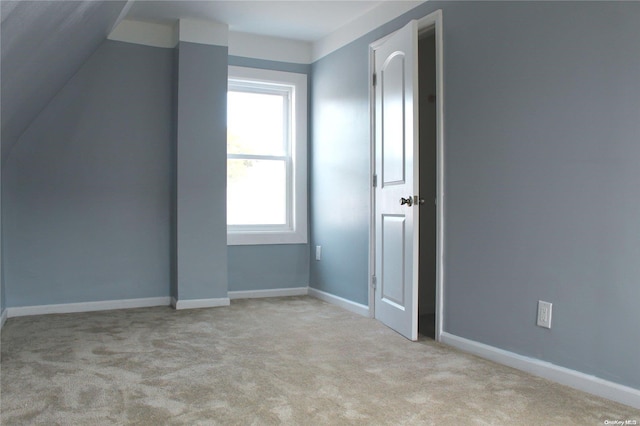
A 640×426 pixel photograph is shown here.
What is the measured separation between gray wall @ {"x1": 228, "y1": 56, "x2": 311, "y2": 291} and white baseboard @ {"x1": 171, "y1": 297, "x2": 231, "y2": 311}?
1.01 feet

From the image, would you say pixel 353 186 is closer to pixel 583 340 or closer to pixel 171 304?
pixel 171 304

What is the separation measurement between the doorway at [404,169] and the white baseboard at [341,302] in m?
0.14

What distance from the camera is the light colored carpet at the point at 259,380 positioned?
2.06 meters

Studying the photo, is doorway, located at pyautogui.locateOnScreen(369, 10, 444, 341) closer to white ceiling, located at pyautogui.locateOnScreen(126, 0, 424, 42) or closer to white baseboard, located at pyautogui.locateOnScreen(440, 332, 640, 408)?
white baseboard, located at pyautogui.locateOnScreen(440, 332, 640, 408)

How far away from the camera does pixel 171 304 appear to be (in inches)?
172

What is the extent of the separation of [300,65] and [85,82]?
6.11 ft

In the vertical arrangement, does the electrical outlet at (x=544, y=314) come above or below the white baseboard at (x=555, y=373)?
above

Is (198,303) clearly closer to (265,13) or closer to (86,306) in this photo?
(86,306)

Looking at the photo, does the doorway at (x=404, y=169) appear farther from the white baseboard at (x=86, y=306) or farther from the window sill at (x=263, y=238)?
the white baseboard at (x=86, y=306)

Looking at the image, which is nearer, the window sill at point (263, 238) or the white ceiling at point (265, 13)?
the white ceiling at point (265, 13)

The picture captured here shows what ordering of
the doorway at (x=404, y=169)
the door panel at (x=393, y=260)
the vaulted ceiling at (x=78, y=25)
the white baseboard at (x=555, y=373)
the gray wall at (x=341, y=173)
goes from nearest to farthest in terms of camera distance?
the vaulted ceiling at (x=78, y=25) → the white baseboard at (x=555, y=373) → the doorway at (x=404, y=169) → the door panel at (x=393, y=260) → the gray wall at (x=341, y=173)

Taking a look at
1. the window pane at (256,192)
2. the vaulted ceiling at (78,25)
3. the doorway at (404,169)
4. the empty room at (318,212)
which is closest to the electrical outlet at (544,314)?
the empty room at (318,212)

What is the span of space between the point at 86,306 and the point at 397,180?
262 cm

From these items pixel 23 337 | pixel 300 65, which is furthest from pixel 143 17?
pixel 23 337
